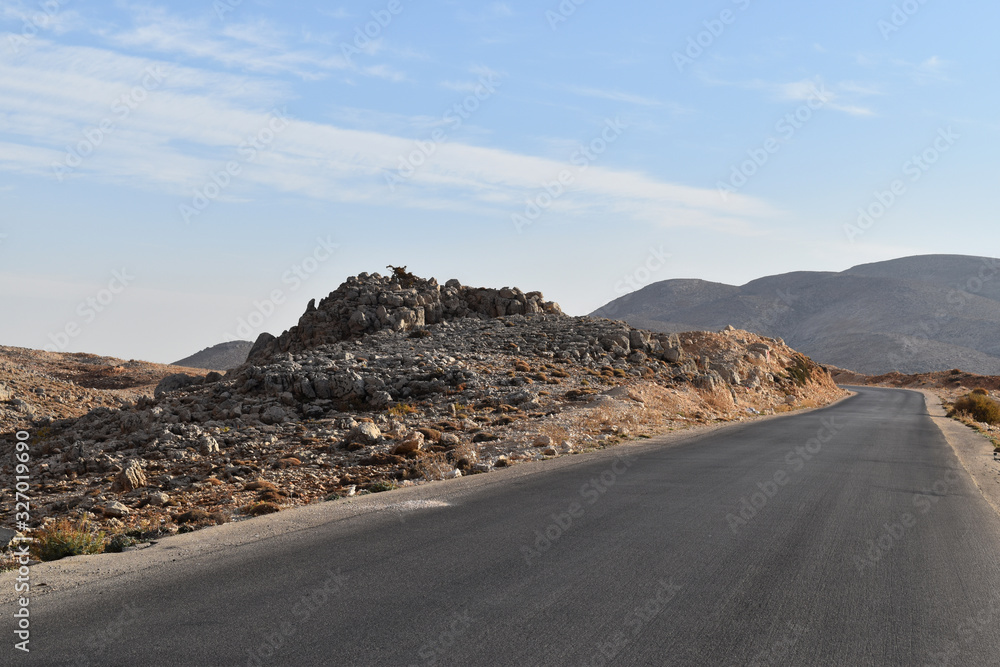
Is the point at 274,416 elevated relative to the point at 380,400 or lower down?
lower down

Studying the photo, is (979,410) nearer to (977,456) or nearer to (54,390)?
(977,456)

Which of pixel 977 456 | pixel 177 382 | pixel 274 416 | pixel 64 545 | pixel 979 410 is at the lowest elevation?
pixel 979 410

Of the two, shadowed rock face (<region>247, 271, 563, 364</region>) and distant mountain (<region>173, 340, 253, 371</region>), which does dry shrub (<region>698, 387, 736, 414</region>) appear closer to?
shadowed rock face (<region>247, 271, 563, 364</region>)

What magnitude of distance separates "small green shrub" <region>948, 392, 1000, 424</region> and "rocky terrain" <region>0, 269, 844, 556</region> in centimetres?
789

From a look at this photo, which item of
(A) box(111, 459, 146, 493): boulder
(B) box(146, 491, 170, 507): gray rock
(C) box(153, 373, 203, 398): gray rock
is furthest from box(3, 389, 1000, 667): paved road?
(C) box(153, 373, 203, 398): gray rock

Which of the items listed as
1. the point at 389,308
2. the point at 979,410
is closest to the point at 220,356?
the point at 389,308

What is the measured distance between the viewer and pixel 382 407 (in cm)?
2148

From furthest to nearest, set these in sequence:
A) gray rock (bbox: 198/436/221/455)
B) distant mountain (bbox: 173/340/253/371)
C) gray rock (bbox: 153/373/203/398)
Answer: distant mountain (bbox: 173/340/253/371) < gray rock (bbox: 153/373/203/398) < gray rock (bbox: 198/436/221/455)

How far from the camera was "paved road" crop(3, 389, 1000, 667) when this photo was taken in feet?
15.5

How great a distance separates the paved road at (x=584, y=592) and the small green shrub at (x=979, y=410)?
2831 centimetres

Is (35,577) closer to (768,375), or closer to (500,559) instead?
(500,559)

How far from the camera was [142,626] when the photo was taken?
5.04m

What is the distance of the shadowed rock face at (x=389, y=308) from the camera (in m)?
32.5

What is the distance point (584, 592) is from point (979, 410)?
37294 millimetres
